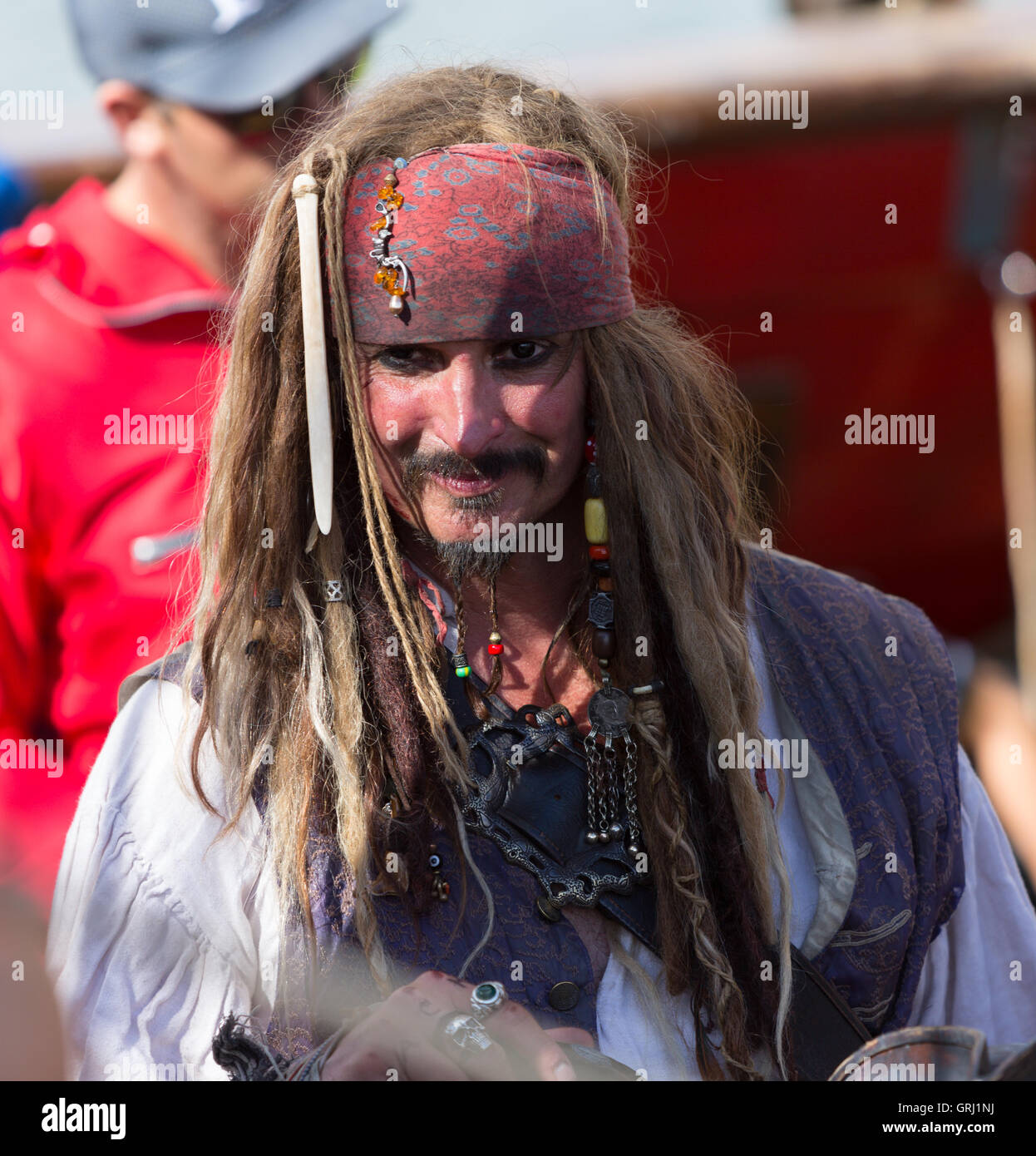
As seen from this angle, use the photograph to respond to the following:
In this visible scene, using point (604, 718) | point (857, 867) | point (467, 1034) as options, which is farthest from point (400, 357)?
point (857, 867)

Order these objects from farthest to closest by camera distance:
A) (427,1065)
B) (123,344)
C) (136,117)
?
(136,117) → (123,344) → (427,1065)

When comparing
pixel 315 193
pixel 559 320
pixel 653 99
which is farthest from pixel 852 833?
pixel 653 99

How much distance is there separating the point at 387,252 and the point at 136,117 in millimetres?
1463

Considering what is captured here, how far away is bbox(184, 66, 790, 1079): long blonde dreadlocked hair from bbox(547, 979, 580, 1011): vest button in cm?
15

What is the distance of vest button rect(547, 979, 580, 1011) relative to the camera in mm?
1808

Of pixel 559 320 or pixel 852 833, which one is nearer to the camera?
pixel 559 320

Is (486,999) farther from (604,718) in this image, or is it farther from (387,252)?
(387,252)

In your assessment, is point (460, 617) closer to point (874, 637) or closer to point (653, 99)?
point (874, 637)

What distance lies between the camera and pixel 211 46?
294cm

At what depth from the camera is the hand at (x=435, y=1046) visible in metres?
1.62

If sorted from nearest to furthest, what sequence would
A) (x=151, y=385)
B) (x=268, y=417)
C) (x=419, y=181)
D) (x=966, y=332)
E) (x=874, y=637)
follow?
(x=419, y=181)
(x=268, y=417)
(x=874, y=637)
(x=151, y=385)
(x=966, y=332)

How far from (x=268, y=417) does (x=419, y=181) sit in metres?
0.44

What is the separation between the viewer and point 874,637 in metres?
2.22

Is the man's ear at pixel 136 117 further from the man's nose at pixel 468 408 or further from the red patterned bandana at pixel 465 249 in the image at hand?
the man's nose at pixel 468 408
